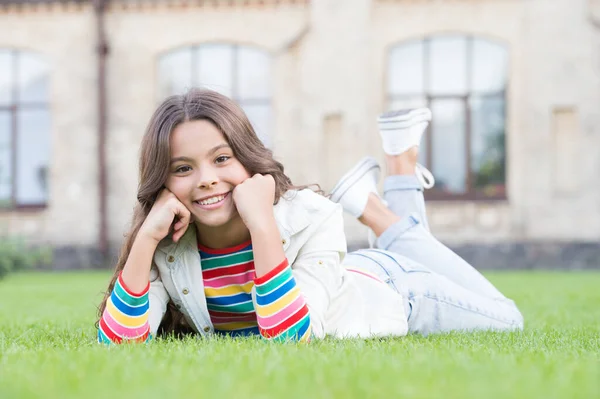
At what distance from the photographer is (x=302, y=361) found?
8.82 feet

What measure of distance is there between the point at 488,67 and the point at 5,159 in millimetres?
9724

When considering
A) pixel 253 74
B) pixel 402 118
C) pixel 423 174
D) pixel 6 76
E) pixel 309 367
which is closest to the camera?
pixel 309 367

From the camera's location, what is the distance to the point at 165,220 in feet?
11.5

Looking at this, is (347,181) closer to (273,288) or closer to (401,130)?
(401,130)

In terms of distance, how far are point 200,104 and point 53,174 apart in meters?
14.6

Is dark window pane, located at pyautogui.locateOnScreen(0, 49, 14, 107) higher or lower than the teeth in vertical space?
higher

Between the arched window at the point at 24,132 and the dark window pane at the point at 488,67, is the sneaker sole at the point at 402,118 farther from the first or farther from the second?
the arched window at the point at 24,132

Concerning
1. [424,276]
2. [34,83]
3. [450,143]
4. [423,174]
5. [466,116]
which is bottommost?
[424,276]

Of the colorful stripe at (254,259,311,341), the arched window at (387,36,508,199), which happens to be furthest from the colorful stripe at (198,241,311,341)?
the arched window at (387,36,508,199)

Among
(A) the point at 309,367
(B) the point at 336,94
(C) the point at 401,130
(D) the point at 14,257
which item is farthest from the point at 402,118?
(B) the point at 336,94

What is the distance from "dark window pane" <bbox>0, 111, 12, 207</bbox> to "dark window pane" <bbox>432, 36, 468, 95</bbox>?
841cm

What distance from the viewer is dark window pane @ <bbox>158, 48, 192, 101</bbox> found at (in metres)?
17.6

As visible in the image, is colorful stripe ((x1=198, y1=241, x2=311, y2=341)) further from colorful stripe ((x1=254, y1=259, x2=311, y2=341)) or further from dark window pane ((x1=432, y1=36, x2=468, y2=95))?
dark window pane ((x1=432, y1=36, x2=468, y2=95))

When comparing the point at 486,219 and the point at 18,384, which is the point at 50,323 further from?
the point at 486,219
